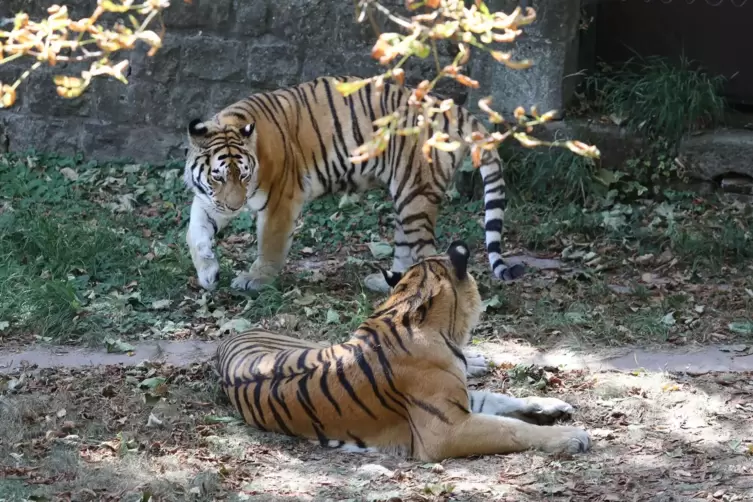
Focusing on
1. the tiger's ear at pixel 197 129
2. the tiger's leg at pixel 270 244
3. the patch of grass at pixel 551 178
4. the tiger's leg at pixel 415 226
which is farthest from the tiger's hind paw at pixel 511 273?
the tiger's ear at pixel 197 129

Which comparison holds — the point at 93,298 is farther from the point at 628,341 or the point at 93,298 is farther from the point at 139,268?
the point at 628,341

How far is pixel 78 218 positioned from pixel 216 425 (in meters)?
3.85

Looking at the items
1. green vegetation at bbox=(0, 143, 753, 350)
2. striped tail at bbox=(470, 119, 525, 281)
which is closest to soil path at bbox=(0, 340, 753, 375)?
green vegetation at bbox=(0, 143, 753, 350)

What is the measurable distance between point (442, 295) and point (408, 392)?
0.48 meters

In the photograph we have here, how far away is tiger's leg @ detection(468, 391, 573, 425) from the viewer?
453 cm

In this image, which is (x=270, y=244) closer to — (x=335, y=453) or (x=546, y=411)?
(x=335, y=453)

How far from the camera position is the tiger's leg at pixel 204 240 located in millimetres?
6648

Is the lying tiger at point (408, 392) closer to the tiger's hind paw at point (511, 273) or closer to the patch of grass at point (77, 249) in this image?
the tiger's hind paw at point (511, 273)

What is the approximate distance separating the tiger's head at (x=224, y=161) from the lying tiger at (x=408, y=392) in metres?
2.02

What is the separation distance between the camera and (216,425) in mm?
4676

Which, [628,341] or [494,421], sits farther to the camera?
[628,341]

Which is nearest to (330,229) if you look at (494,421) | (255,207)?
(255,207)

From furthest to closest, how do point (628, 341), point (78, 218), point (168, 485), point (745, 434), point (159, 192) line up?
point (159, 192) < point (78, 218) < point (628, 341) < point (745, 434) < point (168, 485)

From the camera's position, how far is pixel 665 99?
25.6 ft
